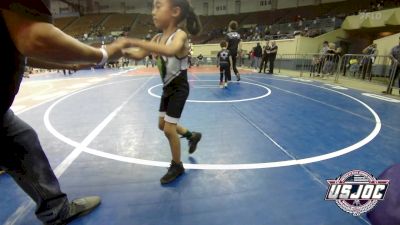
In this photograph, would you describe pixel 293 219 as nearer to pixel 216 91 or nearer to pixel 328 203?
pixel 328 203

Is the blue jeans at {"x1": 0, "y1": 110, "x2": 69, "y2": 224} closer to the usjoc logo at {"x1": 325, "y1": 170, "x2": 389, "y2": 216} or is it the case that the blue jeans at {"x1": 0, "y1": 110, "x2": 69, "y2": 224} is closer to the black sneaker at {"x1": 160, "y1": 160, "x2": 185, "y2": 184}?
the black sneaker at {"x1": 160, "y1": 160, "x2": 185, "y2": 184}

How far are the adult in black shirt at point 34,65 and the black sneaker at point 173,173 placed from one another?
70 centimetres

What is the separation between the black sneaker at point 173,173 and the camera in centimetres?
275

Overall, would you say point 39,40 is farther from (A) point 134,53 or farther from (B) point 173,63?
(B) point 173,63

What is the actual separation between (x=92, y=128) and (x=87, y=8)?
4743cm

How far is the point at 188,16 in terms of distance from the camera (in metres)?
2.80

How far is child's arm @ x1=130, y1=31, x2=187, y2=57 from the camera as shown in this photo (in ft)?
6.35

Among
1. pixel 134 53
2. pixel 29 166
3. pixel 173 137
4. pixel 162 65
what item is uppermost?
pixel 134 53

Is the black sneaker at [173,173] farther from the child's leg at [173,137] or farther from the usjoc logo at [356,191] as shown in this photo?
the usjoc logo at [356,191]

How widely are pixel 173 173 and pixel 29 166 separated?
4.52ft

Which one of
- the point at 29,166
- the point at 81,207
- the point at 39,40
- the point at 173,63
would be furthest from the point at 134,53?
the point at 81,207

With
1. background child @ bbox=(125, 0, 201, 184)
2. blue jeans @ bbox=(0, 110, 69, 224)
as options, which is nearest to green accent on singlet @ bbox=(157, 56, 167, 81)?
background child @ bbox=(125, 0, 201, 184)

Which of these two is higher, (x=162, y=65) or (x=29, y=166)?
(x=162, y=65)

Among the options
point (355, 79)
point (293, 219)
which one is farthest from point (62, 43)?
point (355, 79)
